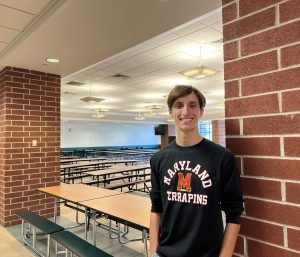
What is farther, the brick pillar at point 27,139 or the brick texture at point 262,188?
the brick pillar at point 27,139

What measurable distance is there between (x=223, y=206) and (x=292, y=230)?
286mm

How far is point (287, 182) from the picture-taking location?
3.65 ft

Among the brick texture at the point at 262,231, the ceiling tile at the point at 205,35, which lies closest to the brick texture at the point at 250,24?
the brick texture at the point at 262,231

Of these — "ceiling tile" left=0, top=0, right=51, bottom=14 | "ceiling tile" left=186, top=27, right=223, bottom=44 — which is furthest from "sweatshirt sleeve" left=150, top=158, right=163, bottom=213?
"ceiling tile" left=186, top=27, right=223, bottom=44

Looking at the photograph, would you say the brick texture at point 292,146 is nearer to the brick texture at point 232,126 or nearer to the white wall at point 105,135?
the brick texture at point 232,126

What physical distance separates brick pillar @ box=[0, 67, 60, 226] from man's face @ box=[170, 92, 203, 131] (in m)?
3.78

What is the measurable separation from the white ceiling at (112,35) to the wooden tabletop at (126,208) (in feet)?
6.31

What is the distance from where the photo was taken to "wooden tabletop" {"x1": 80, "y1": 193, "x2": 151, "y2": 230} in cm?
236

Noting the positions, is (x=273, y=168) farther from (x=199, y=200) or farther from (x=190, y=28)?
(x=190, y=28)

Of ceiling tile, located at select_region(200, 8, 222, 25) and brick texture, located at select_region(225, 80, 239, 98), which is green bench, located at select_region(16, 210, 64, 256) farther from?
ceiling tile, located at select_region(200, 8, 222, 25)

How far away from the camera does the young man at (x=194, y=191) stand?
3.78 feet

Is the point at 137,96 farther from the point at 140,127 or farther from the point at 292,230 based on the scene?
the point at 140,127

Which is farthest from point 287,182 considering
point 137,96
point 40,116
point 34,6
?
point 137,96

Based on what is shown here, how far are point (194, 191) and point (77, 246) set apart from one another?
163 centimetres
